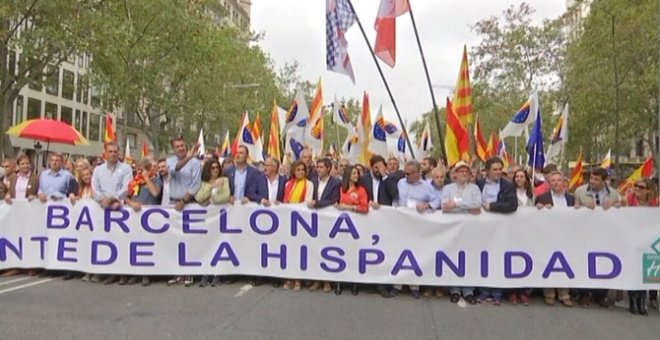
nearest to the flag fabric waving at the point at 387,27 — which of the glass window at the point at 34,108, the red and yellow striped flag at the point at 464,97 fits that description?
the red and yellow striped flag at the point at 464,97

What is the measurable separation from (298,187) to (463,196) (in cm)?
206

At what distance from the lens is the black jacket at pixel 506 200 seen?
7320 millimetres

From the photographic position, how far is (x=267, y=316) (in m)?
6.36

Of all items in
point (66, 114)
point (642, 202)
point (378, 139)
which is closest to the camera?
point (642, 202)

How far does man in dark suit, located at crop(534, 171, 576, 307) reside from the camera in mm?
7348

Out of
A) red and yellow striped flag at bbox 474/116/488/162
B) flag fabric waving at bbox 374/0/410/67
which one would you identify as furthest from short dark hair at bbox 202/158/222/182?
red and yellow striped flag at bbox 474/116/488/162

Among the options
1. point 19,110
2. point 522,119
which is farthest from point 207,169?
point 19,110

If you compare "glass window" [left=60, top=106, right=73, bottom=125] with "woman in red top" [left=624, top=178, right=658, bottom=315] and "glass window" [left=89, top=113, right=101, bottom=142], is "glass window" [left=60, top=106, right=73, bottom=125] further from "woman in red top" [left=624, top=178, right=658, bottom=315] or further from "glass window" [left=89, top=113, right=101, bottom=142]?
"woman in red top" [left=624, top=178, right=658, bottom=315]

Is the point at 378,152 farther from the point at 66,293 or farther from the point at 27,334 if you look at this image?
the point at 27,334

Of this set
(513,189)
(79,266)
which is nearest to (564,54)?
(513,189)

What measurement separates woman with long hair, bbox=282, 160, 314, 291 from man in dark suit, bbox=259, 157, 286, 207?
0.57 ft

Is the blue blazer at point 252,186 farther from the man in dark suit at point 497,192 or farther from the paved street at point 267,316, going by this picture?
the man in dark suit at point 497,192

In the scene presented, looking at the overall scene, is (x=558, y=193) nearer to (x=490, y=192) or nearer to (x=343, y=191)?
(x=490, y=192)

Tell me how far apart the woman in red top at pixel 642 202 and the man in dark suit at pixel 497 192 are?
153 cm
